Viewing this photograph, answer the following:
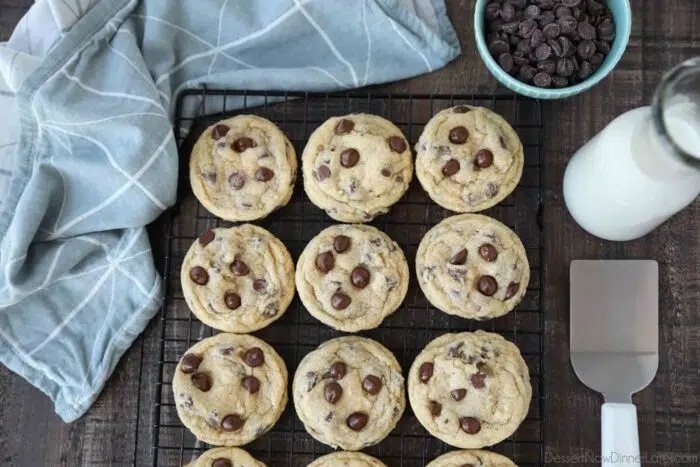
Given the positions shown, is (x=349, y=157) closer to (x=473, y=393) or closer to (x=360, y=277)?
(x=360, y=277)

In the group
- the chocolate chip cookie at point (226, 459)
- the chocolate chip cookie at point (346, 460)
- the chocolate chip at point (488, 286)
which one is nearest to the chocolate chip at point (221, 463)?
the chocolate chip cookie at point (226, 459)

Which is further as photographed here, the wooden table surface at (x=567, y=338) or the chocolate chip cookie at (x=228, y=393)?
the wooden table surface at (x=567, y=338)

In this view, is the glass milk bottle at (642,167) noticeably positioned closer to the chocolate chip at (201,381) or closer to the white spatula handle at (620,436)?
the white spatula handle at (620,436)

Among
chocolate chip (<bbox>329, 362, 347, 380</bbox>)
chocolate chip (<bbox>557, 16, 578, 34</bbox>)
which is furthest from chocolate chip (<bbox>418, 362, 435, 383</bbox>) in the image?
chocolate chip (<bbox>557, 16, 578, 34</bbox>)

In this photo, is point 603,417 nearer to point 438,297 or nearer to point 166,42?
point 438,297

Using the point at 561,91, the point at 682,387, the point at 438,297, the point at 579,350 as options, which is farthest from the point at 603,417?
the point at 561,91

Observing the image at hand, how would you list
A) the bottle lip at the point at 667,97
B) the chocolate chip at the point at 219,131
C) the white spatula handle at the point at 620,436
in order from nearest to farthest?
the bottle lip at the point at 667,97, the white spatula handle at the point at 620,436, the chocolate chip at the point at 219,131

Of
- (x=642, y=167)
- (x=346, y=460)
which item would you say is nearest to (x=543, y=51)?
(x=642, y=167)
